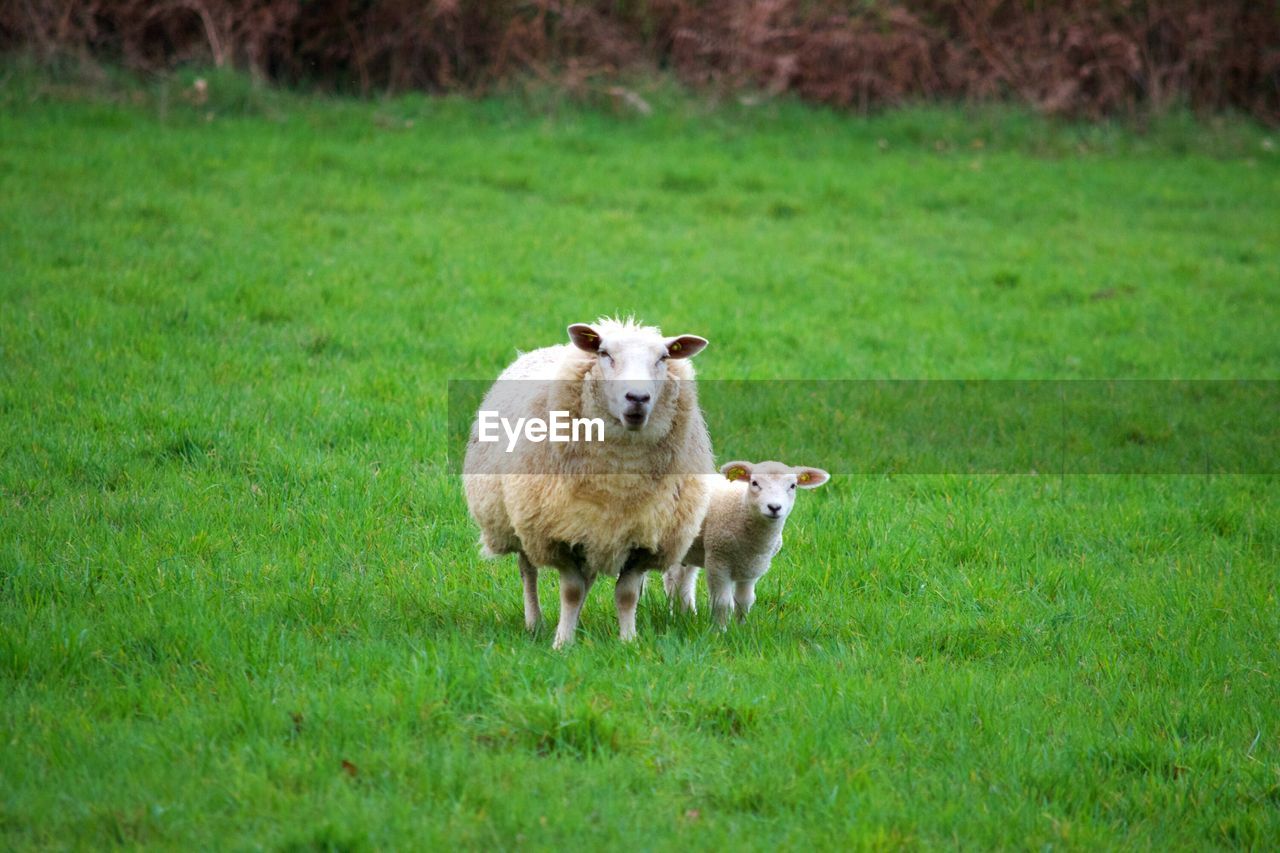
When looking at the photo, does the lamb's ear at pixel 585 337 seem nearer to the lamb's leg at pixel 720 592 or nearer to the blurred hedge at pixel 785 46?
the lamb's leg at pixel 720 592

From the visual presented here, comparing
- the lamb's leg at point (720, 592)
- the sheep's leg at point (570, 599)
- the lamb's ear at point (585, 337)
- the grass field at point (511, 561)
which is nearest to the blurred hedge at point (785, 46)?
the grass field at point (511, 561)

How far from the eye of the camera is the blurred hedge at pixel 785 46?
15688 mm

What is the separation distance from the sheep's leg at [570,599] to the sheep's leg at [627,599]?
0.15 m

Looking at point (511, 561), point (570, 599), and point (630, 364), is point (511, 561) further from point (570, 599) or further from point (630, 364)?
point (630, 364)

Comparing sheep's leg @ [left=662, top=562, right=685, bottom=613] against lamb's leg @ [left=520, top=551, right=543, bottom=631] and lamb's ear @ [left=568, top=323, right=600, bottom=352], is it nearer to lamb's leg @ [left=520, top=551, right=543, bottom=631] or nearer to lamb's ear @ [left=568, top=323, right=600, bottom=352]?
lamb's leg @ [left=520, top=551, right=543, bottom=631]

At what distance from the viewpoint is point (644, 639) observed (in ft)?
17.8

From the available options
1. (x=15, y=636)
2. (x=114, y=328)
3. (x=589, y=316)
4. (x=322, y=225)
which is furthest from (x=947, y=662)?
(x=322, y=225)

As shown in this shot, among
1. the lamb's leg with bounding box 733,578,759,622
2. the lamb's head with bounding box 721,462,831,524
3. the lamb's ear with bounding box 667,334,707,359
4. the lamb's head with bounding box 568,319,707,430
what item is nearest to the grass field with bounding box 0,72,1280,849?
the lamb's leg with bounding box 733,578,759,622

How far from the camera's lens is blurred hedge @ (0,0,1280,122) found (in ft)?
51.5

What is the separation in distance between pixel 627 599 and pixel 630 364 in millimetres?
966

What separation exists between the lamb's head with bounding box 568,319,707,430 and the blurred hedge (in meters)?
11.2

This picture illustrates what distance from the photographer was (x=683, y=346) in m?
5.64

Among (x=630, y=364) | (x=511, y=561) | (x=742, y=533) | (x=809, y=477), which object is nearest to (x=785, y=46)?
(x=511, y=561)

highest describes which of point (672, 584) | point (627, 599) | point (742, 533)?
point (742, 533)
